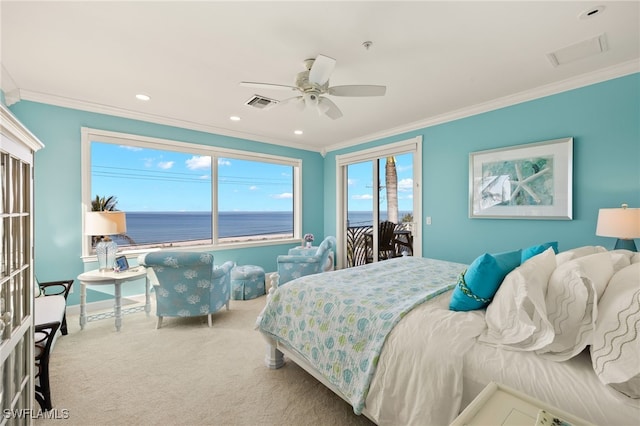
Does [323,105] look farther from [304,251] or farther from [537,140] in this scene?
[304,251]

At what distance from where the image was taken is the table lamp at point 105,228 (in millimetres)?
3061

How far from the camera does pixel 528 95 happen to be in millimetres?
3076

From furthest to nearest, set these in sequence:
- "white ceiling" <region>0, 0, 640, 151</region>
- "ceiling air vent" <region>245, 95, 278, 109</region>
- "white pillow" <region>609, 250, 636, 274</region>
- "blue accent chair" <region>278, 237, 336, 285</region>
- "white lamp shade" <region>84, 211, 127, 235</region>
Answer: "blue accent chair" <region>278, 237, 336, 285</region> < "ceiling air vent" <region>245, 95, 278, 109</region> < "white lamp shade" <region>84, 211, 127, 235</region> < "white ceiling" <region>0, 0, 640, 151</region> < "white pillow" <region>609, 250, 636, 274</region>

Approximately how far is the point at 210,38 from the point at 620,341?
2801mm

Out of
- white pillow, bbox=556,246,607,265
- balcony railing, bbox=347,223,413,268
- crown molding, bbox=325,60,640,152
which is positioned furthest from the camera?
balcony railing, bbox=347,223,413,268

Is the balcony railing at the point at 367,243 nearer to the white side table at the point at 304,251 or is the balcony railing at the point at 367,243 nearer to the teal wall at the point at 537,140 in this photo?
the teal wall at the point at 537,140

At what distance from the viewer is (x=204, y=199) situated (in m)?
4.64

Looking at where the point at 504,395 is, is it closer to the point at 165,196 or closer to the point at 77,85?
the point at 77,85

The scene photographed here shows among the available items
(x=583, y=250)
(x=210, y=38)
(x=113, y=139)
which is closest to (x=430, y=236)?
(x=583, y=250)

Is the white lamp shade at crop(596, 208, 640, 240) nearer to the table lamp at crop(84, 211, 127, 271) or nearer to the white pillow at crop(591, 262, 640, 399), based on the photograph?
the white pillow at crop(591, 262, 640, 399)

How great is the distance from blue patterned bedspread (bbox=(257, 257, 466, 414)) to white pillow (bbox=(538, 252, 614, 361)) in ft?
2.03

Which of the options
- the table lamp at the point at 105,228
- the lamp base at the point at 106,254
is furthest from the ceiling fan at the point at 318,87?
the lamp base at the point at 106,254

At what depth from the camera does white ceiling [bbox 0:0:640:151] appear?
184cm

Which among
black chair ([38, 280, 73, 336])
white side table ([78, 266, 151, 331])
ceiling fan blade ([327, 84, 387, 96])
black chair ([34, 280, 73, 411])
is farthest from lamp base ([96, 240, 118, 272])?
ceiling fan blade ([327, 84, 387, 96])
